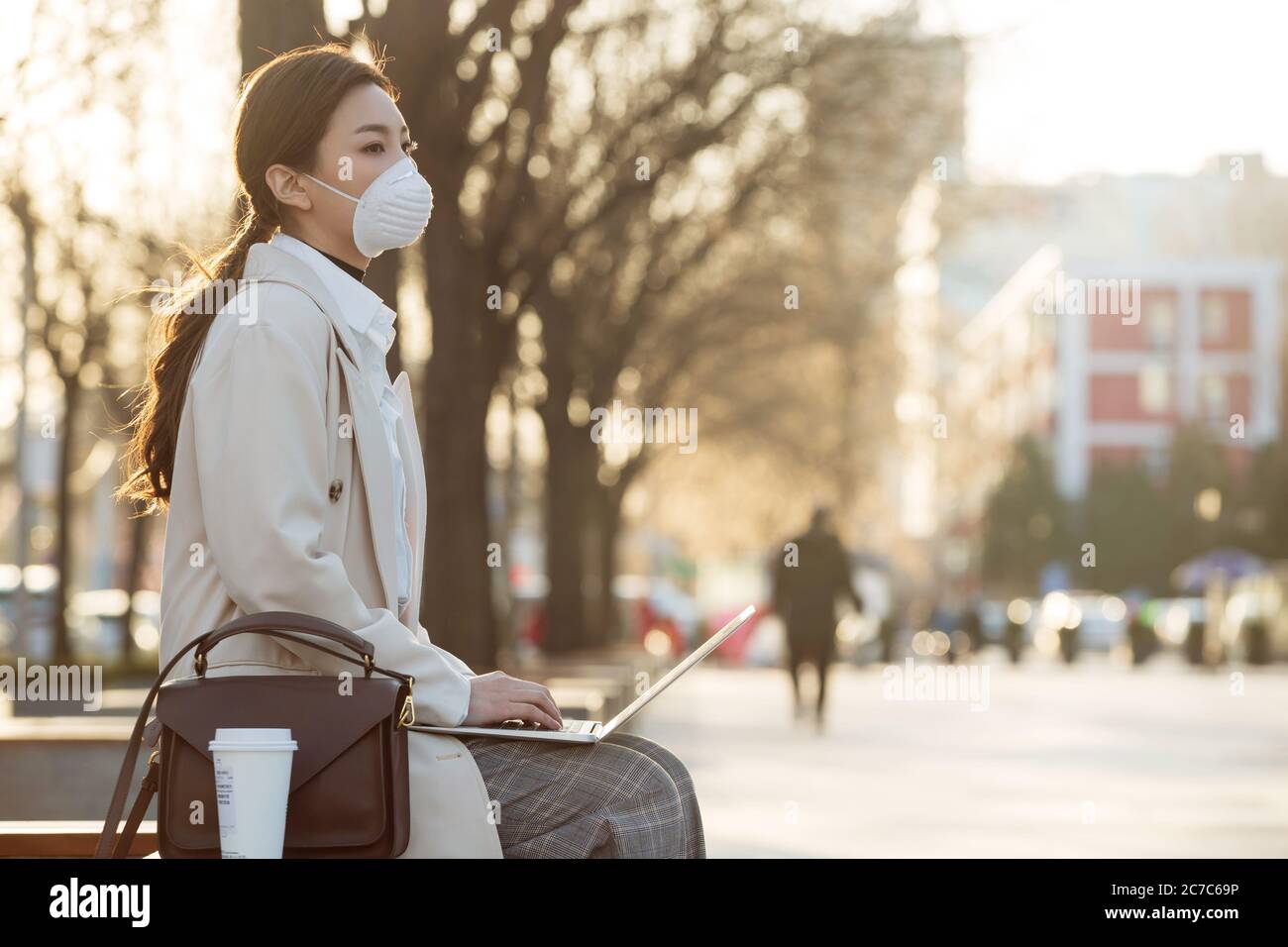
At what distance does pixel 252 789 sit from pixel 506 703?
59cm

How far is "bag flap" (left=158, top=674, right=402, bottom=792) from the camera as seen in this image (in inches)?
134

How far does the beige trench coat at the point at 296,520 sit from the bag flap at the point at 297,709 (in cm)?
12

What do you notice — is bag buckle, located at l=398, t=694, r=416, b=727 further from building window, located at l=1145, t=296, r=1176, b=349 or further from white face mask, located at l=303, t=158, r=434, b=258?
building window, located at l=1145, t=296, r=1176, b=349

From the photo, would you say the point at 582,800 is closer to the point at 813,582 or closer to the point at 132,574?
the point at 813,582

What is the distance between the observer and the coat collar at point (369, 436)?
373cm

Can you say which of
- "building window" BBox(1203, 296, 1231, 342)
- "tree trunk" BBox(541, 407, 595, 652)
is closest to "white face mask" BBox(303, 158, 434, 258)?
"tree trunk" BBox(541, 407, 595, 652)

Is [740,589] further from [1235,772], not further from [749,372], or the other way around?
[1235,772]

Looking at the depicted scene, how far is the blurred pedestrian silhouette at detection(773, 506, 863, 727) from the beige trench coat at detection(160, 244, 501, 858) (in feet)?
48.1

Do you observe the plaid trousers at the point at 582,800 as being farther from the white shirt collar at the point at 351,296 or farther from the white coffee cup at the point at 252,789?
the white shirt collar at the point at 351,296

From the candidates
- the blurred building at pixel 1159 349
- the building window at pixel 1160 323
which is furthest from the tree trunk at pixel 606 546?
the building window at pixel 1160 323

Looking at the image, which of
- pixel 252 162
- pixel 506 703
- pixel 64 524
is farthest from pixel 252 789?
pixel 64 524

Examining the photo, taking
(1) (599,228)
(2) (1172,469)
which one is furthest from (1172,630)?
(1) (599,228)

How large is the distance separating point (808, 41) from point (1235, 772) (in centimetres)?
812

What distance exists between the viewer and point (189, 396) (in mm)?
3646
